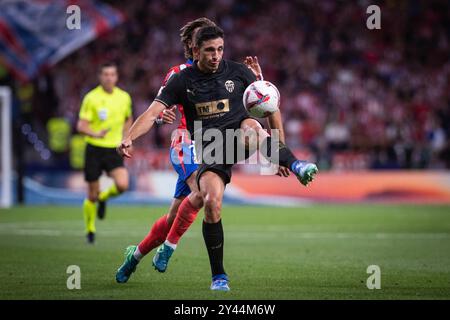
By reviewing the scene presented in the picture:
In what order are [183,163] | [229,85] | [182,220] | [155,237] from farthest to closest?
[183,163]
[155,237]
[182,220]
[229,85]

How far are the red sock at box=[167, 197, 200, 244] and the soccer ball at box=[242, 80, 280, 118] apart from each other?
115 centimetres

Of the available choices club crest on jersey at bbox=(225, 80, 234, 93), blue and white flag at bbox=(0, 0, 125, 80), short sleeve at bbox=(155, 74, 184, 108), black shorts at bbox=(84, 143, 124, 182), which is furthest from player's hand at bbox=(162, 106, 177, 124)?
blue and white flag at bbox=(0, 0, 125, 80)

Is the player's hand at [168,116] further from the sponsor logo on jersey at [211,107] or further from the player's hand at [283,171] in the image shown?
the player's hand at [283,171]

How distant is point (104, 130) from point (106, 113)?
268 millimetres

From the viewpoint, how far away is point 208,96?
7.92 meters

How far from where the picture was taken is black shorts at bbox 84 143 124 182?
13383mm

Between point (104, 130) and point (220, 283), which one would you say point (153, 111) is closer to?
point (220, 283)

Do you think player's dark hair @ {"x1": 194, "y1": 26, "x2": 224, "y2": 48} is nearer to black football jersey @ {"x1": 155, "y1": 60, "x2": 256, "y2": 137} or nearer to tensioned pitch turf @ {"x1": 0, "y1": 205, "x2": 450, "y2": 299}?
black football jersey @ {"x1": 155, "y1": 60, "x2": 256, "y2": 137}

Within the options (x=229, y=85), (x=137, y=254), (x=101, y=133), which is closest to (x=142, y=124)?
(x=229, y=85)

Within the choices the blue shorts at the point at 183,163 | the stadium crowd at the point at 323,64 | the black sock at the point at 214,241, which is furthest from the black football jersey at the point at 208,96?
the stadium crowd at the point at 323,64

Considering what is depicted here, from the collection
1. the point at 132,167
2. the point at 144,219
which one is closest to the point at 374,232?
the point at 144,219

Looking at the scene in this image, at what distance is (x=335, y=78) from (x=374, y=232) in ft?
38.1

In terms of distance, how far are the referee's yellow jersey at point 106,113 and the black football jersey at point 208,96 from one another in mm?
5696

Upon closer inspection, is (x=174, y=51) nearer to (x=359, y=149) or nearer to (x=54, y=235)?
(x=359, y=149)
